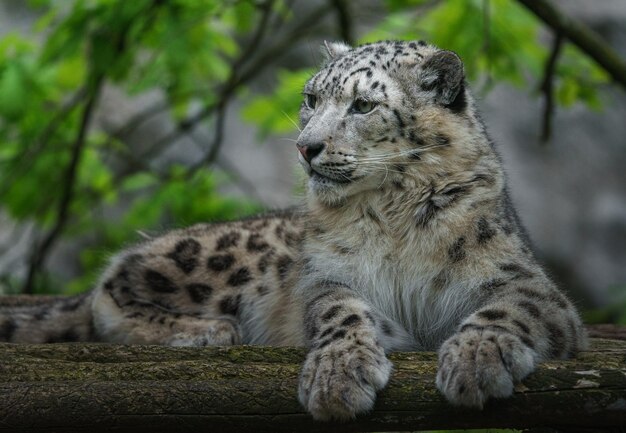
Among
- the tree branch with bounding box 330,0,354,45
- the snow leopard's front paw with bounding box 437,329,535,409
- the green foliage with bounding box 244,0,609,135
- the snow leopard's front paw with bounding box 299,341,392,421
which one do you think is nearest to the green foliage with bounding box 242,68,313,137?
the green foliage with bounding box 244,0,609,135

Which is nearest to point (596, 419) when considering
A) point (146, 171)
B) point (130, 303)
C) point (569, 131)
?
point (130, 303)

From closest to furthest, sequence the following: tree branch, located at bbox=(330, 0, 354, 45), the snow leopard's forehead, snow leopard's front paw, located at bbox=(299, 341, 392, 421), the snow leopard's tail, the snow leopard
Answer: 1. snow leopard's front paw, located at bbox=(299, 341, 392, 421)
2. the snow leopard
3. the snow leopard's forehead
4. the snow leopard's tail
5. tree branch, located at bbox=(330, 0, 354, 45)

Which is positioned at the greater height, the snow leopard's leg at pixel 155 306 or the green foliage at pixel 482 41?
the green foliage at pixel 482 41

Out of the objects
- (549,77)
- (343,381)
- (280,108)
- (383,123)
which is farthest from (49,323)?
(549,77)

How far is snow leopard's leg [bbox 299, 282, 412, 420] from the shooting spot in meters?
3.40

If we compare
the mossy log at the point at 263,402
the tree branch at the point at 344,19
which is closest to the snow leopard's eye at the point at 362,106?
A: the mossy log at the point at 263,402

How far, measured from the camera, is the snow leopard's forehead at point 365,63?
4559 millimetres

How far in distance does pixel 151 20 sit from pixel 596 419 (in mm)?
4657

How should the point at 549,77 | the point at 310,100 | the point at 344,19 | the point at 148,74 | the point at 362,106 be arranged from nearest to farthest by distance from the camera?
the point at 362,106, the point at 310,100, the point at 549,77, the point at 148,74, the point at 344,19

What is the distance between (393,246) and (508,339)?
0.95m

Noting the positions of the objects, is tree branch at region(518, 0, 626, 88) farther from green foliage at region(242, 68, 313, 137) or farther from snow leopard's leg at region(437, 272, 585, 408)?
snow leopard's leg at region(437, 272, 585, 408)

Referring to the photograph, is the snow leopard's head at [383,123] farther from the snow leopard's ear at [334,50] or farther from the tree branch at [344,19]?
the tree branch at [344,19]

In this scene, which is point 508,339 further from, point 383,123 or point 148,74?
point 148,74

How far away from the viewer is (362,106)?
14.6 feet
